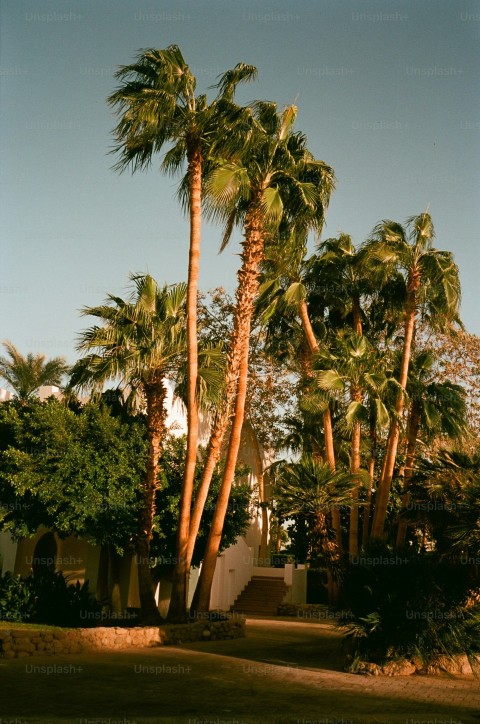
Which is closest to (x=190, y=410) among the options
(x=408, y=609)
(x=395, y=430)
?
(x=408, y=609)

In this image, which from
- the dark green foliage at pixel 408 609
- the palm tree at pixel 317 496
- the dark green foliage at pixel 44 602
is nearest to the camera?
the dark green foliage at pixel 408 609

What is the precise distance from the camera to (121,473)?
1622cm

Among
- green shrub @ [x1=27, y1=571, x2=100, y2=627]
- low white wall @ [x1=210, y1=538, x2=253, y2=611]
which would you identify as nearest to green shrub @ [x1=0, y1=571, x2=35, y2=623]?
green shrub @ [x1=27, y1=571, x2=100, y2=627]

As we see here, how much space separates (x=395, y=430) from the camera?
2017 cm

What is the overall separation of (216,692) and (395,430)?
38.4ft

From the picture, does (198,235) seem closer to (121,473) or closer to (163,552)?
(121,473)

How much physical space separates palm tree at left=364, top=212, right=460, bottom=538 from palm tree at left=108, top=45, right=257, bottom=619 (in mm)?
6592

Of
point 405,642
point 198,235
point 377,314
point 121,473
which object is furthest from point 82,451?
point 377,314

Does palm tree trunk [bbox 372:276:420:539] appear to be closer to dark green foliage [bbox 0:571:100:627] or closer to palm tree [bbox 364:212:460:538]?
palm tree [bbox 364:212:460:538]

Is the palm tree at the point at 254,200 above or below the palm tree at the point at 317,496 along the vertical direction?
above

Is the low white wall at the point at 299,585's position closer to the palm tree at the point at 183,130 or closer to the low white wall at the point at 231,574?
the low white wall at the point at 231,574

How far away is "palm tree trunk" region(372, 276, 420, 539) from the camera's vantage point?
2002 cm

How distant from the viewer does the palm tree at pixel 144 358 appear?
16.5 m

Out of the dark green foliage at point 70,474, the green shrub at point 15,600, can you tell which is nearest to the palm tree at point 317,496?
the dark green foliage at point 70,474
